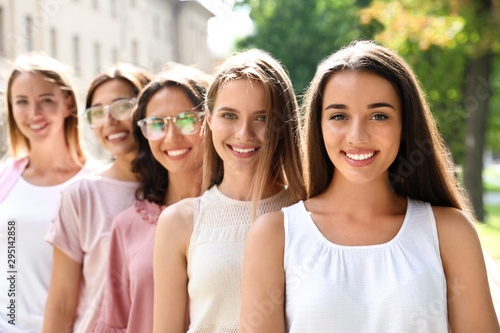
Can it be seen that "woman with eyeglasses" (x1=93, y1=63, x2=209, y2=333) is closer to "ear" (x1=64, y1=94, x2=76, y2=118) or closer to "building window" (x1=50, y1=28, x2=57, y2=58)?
"ear" (x1=64, y1=94, x2=76, y2=118)

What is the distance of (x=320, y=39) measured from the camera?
2595cm

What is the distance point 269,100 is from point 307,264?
0.82 metres

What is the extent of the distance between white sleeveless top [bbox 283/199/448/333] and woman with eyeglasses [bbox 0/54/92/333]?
211 cm

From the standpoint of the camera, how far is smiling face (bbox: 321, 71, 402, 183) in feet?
7.86

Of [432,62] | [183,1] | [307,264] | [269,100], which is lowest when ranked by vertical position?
[307,264]

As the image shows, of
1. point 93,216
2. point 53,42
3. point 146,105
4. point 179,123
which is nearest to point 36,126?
point 93,216

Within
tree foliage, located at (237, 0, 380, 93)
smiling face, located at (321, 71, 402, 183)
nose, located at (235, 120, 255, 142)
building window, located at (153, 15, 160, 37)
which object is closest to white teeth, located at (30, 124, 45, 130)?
nose, located at (235, 120, 255, 142)

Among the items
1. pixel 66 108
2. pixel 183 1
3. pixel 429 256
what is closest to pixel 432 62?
pixel 66 108

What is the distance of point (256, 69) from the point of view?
288 cm

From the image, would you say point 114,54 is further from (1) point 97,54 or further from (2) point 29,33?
(2) point 29,33

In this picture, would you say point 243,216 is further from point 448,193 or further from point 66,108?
point 66,108

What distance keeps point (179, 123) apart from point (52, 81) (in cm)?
126

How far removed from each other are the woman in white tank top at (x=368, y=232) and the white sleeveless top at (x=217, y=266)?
34 centimetres

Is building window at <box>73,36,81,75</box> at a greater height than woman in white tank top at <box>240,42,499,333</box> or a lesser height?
greater
